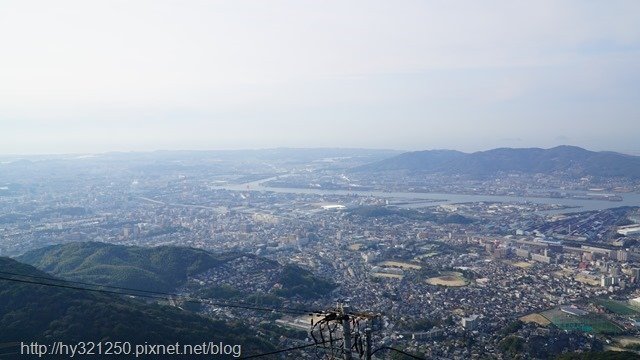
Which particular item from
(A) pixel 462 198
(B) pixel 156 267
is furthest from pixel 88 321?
(A) pixel 462 198

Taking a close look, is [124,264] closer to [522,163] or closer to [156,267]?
[156,267]

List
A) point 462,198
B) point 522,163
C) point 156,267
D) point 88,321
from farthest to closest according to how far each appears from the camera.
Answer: point 522,163 → point 462,198 → point 156,267 → point 88,321

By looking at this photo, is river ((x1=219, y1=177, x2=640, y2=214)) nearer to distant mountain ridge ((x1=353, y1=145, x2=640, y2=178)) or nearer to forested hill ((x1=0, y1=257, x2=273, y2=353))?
distant mountain ridge ((x1=353, y1=145, x2=640, y2=178))

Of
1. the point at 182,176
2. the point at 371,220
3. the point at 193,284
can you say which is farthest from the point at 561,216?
the point at 182,176

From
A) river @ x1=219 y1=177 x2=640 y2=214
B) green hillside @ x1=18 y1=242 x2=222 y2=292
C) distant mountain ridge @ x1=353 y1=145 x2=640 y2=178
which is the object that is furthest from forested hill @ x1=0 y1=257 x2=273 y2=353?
distant mountain ridge @ x1=353 y1=145 x2=640 y2=178

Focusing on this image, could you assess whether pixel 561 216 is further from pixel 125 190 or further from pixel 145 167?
pixel 145 167

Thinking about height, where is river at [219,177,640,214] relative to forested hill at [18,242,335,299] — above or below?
above

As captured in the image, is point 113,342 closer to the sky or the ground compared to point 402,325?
closer to the sky

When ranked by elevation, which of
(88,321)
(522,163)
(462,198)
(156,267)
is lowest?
(156,267)

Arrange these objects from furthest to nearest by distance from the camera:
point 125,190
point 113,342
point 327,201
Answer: point 125,190 → point 327,201 → point 113,342
